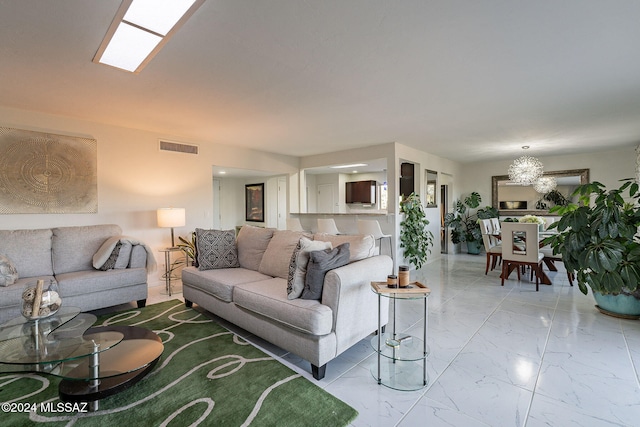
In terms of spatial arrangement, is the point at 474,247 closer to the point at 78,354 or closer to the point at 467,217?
the point at 467,217

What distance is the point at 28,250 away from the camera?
3.26 meters

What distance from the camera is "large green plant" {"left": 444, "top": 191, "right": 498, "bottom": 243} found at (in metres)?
7.50

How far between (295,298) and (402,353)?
3.14 ft

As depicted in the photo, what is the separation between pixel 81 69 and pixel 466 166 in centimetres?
825

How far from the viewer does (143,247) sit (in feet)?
12.1

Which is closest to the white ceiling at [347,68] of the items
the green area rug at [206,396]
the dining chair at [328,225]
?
the dining chair at [328,225]

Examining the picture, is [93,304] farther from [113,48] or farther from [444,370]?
[444,370]

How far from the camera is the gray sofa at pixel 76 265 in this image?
312 cm

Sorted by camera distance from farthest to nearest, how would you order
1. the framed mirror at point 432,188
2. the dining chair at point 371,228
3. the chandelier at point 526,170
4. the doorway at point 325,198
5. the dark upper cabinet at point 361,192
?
the doorway at point 325,198 → the dark upper cabinet at point 361,192 → the framed mirror at point 432,188 → the chandelier at point 526,170 → the dining chair at point 371,228

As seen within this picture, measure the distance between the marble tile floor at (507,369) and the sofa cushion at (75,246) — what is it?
6.73 ft

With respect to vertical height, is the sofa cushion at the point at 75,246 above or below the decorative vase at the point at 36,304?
above

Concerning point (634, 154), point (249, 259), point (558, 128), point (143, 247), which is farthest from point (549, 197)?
point (143, 247)

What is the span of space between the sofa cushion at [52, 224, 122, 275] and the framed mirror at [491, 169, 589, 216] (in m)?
8.30

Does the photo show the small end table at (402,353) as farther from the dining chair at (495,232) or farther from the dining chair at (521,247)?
the dining chair at (495,232)
